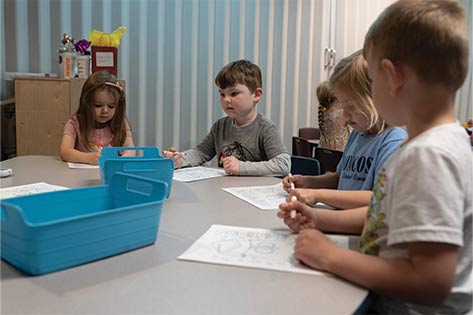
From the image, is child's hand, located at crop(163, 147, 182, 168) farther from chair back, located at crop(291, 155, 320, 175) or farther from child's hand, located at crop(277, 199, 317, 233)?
child's hand, located at crop(277, 199, 317, 233)

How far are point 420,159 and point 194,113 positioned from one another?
9.10 feet

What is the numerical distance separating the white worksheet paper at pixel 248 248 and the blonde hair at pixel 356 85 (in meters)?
0.38

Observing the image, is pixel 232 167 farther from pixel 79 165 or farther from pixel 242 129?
pixel 79 165

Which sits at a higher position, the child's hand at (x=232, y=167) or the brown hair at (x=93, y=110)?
the brown hair at (x=93, y=110)

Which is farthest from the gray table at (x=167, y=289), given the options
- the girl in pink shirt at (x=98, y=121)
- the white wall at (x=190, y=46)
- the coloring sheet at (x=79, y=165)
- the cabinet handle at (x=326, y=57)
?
the cabinet handle at (x=326, y=57)

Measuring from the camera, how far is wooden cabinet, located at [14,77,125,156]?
274cm

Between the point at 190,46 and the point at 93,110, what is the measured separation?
1.33 meters

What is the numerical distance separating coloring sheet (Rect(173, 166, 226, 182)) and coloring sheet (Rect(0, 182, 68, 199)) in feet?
1.37

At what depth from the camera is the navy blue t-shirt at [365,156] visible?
1.16 m

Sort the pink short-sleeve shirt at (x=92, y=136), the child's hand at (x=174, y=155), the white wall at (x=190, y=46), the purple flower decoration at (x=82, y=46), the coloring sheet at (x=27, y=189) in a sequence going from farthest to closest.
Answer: the white wall at (x=190, y=46)
the purple flower decoration at (x=82, y=46)
the pink short-sleeve shirt at (x=92, y=136)
the child's hand at (x=174, y=155)
the coloring sheet at (x=27, y=189)

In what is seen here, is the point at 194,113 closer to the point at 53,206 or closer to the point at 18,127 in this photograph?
the point at 18,127

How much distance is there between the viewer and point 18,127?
2.76 meters

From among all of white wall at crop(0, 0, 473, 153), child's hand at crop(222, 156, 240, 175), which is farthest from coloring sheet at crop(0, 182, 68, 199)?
white wall at crop(0, 0, 473, 153)

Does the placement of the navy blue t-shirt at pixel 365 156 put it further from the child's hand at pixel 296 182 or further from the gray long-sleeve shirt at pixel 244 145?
the gray long-sleeve shirt at pixel 244 145
